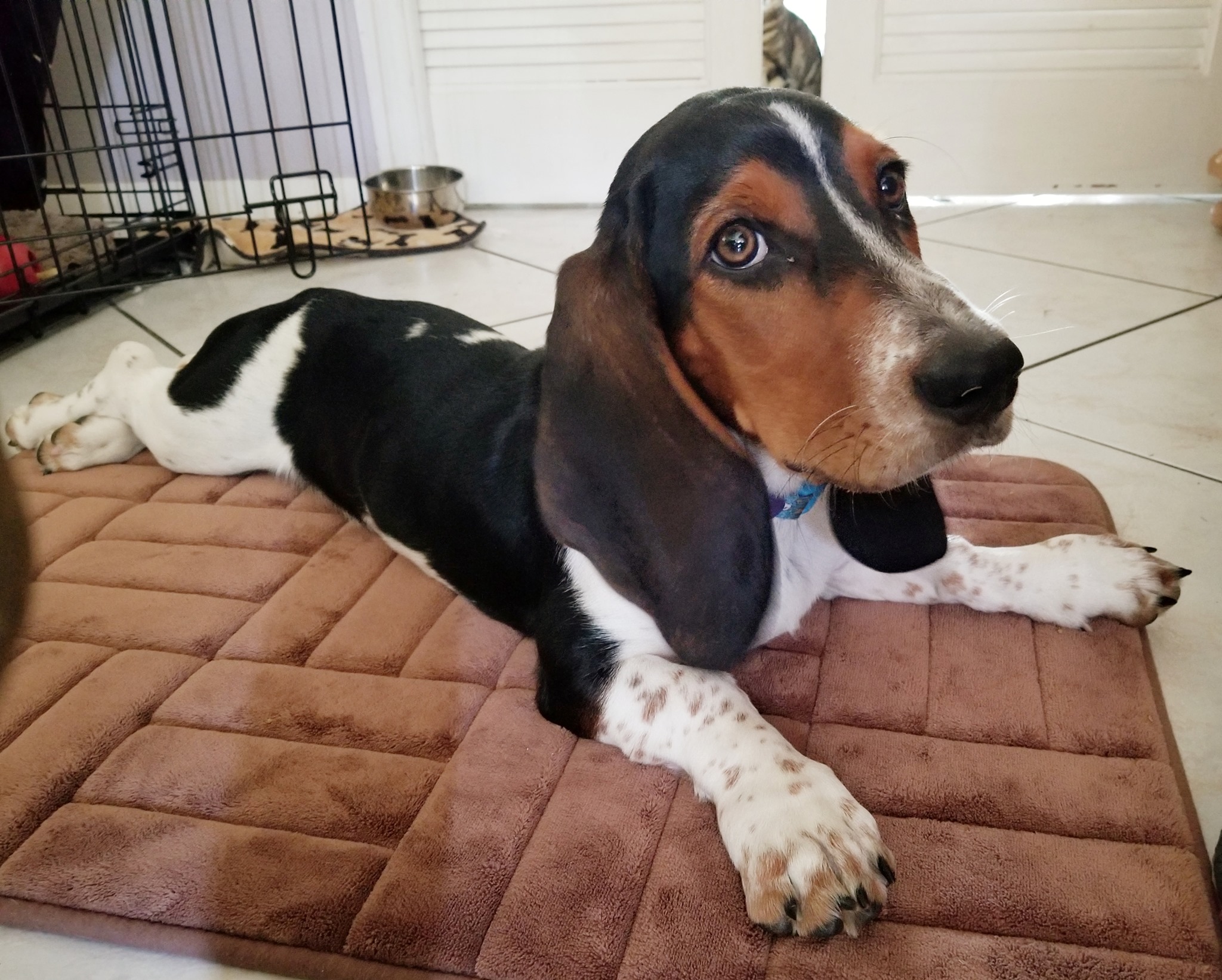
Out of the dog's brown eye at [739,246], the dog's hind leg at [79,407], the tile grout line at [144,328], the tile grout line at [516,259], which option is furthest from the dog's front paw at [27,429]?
the dog's brown eye at [739,246]

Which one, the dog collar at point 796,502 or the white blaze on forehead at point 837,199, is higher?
the white blaze on forehead at point 837,199

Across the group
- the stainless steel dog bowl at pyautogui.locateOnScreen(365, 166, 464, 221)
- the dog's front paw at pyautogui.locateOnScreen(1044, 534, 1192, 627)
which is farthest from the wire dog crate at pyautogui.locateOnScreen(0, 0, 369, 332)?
the dog's front paw at pyautogui.locateOnScreen(1044, 534, 1192, 627)

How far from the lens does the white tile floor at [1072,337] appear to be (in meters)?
1.87

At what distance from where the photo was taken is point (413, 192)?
5422mm

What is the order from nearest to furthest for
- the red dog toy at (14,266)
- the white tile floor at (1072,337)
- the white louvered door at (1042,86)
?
the white tile floor at (1072,337)
the red dog toy at (14,266)
the white louvered door at (1042,86)

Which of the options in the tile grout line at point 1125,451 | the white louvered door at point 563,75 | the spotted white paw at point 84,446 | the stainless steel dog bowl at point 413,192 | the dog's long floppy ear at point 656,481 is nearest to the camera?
the dog's long floppy ear at point 656,481

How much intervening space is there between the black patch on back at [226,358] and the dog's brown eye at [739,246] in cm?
163

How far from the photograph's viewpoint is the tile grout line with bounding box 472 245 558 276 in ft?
15.8

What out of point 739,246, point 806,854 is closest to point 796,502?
point 739,246

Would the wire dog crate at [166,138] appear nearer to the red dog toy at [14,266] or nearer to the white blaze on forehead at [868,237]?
the red dog toy at [14,266]

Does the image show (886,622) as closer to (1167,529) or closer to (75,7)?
(1167,529)

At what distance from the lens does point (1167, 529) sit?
2.43m

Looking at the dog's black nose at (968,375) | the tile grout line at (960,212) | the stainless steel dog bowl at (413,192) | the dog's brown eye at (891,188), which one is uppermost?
the dog's brown eye at (891,188)

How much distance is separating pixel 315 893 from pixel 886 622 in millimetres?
1206
